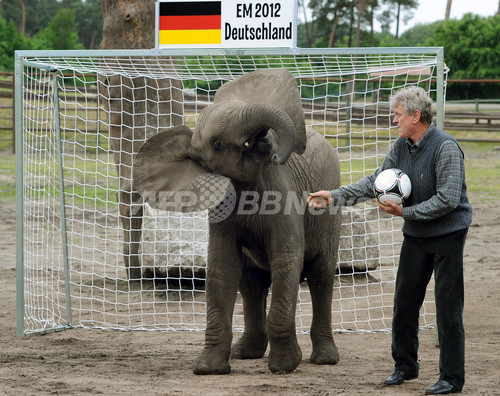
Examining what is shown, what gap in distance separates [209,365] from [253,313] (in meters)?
0.94

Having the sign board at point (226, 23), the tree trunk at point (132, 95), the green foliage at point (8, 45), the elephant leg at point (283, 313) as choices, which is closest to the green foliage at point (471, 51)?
the green foliage at point (8, 45)

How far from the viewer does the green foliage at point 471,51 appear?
3275cm

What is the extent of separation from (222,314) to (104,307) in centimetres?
328

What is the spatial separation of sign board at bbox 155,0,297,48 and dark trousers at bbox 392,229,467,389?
7.50ft

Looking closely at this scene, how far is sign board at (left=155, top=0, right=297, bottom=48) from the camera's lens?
7008mm

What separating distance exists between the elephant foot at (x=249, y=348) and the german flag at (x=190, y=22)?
8.05 ft

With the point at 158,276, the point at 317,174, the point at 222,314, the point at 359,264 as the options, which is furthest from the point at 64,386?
the point at 359,264

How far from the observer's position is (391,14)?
7006 cm

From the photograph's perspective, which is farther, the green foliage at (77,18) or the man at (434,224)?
the green foliage at (77,18)

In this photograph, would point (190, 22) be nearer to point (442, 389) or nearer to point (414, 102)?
point (414, 102)

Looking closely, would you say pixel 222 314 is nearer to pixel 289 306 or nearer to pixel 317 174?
pixel 289 306

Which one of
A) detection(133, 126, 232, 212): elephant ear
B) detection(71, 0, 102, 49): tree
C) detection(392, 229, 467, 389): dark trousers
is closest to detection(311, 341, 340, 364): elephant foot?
detection(392, 229, 467, 389): dark trousers

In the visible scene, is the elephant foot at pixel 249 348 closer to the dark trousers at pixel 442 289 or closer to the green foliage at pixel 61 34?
the dark trousers at pixel 442 289

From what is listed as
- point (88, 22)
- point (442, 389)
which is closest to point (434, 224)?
point (442, 389)
